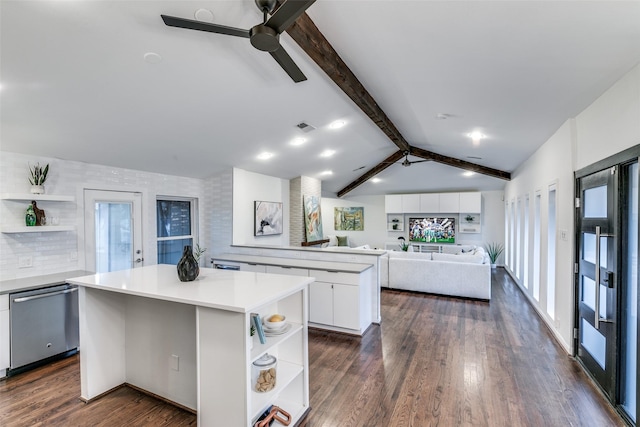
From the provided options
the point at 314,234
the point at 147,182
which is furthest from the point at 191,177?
the point at 314,234

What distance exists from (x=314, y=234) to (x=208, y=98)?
4.76 meters

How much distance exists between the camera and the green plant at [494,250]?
850 cm

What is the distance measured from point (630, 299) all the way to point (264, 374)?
9.10 ft

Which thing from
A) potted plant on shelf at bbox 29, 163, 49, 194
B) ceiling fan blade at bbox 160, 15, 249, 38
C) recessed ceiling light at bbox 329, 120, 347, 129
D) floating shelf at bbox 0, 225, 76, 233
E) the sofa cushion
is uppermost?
recessed ceiling light at bbox 329, 120, 347, 129

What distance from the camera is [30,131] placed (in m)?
2.98

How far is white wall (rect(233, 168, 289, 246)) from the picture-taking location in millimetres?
5488

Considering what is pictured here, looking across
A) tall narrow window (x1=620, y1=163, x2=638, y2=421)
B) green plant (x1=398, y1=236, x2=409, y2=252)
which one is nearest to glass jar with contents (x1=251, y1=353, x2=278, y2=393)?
tall narrow window (x1=620, y1=163, x2=638, y2=421)

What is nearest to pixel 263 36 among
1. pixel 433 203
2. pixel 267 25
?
pixel 267 25

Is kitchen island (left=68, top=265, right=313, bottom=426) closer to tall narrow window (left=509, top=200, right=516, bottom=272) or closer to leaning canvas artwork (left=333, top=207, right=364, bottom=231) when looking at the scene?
tall narrow window (left=509, top=200, right=516, bottom=272)

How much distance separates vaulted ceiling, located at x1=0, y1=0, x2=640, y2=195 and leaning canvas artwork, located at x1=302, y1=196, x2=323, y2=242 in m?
2.72

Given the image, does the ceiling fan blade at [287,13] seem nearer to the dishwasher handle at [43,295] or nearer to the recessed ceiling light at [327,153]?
the dishwasher handle at [43,295]

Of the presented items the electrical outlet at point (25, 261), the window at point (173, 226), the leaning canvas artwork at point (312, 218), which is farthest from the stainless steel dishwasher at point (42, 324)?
the leaning canvas artwork at point (312, 218)

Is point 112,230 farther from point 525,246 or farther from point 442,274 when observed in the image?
point 525,246

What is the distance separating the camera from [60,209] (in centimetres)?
363
